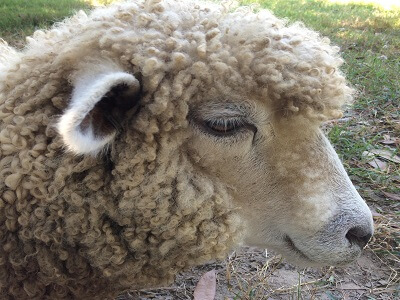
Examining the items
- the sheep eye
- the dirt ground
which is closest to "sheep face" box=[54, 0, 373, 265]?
the sheep eye

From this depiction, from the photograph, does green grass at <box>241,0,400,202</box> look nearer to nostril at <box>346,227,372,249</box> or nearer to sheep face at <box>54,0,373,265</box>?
nostril at <box>346,227,372,249</box>

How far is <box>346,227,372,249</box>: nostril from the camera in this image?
6.65ft

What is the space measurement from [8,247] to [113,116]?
2.14 feet

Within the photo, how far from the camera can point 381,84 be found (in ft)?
16.9

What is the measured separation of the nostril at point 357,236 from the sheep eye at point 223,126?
663 mm

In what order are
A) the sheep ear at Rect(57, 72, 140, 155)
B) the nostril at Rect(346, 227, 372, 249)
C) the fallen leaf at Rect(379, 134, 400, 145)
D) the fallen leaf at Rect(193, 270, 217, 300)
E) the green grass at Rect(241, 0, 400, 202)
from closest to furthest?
1. the sheep ear at Rect(57, 72, 140, 155)
2. the nostril at Rect(346, 227, 372, 249)
3. the fallen leaf at Rect(193, 270, 217, 300)
4. the green grass at Rect(241, 0, 400, 202)
5. the fallen leaf at Rect(379, 134, 400, 145)

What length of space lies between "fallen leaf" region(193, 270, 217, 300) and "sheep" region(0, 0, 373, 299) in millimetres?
641

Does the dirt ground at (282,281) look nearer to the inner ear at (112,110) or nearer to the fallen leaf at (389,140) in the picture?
the inner ear at (112,110)

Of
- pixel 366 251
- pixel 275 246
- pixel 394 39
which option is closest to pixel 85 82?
pixel 275 246

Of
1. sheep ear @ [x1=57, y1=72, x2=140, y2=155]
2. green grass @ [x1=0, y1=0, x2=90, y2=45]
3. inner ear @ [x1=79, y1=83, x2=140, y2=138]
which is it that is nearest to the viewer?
sheep ear @ [x1=57, y1=72, x2=140, y2=155]

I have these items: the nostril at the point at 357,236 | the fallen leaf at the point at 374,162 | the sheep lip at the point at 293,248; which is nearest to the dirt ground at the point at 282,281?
the sheep lip at the point at 293,248

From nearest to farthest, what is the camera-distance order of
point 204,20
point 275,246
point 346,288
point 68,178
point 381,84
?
point 68,178 → point 204,20 → point 275,246 → point 346,288 → point 381,84

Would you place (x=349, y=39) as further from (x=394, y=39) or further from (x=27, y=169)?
(x=27, y=169)

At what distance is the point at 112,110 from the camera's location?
5.71 feet
